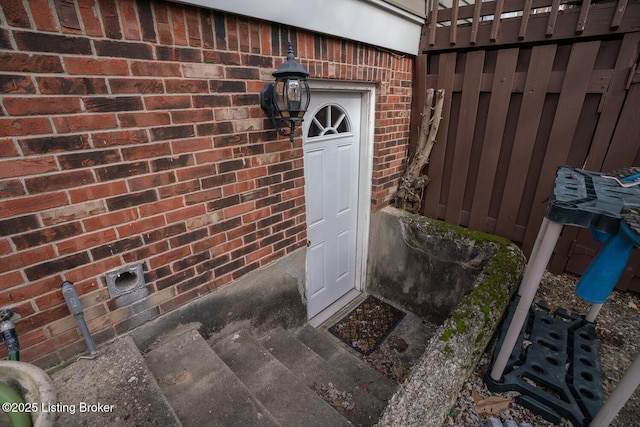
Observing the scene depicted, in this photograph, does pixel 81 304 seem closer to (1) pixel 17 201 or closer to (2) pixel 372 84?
(1) pixel 17 201

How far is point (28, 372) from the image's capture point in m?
1.04

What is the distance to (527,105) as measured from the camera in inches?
104

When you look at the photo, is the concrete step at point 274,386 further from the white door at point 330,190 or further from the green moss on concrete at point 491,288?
the white door at point 330,190

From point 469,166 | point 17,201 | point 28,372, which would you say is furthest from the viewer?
point 469,166

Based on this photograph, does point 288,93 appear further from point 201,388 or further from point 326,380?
point 326,380

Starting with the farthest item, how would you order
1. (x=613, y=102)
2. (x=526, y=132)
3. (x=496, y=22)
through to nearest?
(x=526, y=132)
(x=496, y=22)
(x=613, y=102)

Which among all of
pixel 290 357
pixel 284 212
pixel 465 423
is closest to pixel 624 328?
pixel 465 423

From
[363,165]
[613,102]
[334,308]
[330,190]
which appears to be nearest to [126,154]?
[330,190]

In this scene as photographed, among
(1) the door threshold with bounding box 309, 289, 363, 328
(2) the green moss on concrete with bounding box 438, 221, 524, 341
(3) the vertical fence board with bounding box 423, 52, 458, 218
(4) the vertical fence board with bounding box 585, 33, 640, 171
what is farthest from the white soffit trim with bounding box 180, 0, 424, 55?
(1) the door threshold with bounding box 309, 289, 363, 328

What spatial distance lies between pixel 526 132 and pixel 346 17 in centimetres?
198

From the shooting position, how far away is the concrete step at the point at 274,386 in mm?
1645

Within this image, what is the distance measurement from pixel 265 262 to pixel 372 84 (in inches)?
82.3

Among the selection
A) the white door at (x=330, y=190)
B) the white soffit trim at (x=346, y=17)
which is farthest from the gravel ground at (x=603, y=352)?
the white soffit trim at (x=346, y=17)

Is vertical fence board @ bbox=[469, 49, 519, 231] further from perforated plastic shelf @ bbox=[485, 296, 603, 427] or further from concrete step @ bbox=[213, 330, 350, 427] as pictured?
concrete step @ bbox=[213, 330, 350, 427]
